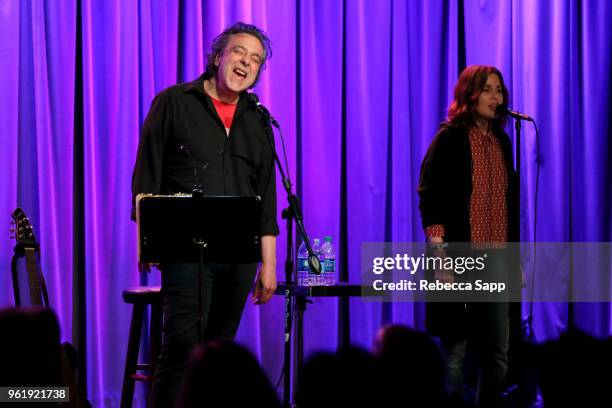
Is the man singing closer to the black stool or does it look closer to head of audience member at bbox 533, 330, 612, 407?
the black stool

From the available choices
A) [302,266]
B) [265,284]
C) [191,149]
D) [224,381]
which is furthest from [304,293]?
[224,381]

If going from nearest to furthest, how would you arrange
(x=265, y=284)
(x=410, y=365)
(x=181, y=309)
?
(x=410, y=365) < (x=181, y=309) < (x=265, y=284)

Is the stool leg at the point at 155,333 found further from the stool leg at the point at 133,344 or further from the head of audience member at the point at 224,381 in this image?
the head of audience member at the point at 224,381

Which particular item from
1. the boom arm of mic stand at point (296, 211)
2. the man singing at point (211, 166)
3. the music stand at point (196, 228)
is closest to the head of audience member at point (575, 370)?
the music stand at point (196, 228)

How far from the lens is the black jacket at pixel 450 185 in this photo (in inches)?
137

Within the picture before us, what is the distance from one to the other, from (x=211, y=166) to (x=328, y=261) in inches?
56.3

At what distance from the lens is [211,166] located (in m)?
2.96

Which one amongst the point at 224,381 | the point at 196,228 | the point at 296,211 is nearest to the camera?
the point at 224,381

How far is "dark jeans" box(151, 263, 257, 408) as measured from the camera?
2820 mm

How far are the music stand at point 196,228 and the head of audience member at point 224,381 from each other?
4.26 ft

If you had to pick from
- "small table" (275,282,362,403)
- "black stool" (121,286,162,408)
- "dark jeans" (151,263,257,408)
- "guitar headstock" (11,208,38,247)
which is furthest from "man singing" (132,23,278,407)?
"guitar headstock" (11,208,38,247)

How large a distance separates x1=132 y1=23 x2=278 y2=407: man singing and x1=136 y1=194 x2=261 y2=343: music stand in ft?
0.75

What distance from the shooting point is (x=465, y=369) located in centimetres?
444

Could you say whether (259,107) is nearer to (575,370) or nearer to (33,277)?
(33,277)
